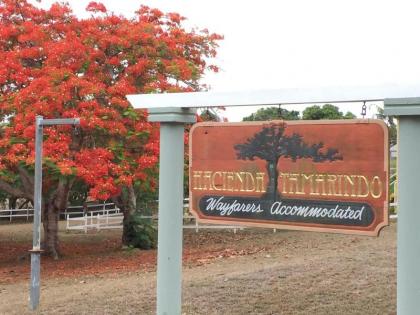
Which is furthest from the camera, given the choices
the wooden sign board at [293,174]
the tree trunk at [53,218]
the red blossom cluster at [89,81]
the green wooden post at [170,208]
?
the tree trunk at [53,218]

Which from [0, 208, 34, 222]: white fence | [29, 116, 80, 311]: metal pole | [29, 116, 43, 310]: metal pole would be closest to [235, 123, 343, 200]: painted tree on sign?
[29, 116, 80, 311]: metal pole

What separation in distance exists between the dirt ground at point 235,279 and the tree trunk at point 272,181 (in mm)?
2389

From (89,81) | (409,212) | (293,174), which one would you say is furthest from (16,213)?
(409,212)

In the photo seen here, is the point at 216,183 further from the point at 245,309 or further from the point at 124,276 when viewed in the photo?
the point at 124,276

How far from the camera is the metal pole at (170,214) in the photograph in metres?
5.86

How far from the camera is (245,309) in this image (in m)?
7.30

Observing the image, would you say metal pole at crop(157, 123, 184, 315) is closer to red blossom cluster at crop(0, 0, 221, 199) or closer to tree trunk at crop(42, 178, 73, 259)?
red blossom cluster at crop(0, 0, 221, 199)

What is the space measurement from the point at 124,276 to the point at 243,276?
11.0 feet

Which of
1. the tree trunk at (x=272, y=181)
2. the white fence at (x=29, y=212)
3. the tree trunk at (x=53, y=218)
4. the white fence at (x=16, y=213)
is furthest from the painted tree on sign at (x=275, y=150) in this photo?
the white fence at (x=16, y=213)

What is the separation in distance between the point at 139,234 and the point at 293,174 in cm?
1281

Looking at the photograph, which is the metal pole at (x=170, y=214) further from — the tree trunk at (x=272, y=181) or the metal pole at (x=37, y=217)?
the metal pole at (x=37, y=217)

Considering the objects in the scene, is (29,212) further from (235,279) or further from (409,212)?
(409,212)

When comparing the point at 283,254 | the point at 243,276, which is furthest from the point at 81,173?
the point at 283,254

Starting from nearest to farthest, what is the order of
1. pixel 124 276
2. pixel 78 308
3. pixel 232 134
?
pixel 232 134 → pixel 78 308 → pixel 124 276
